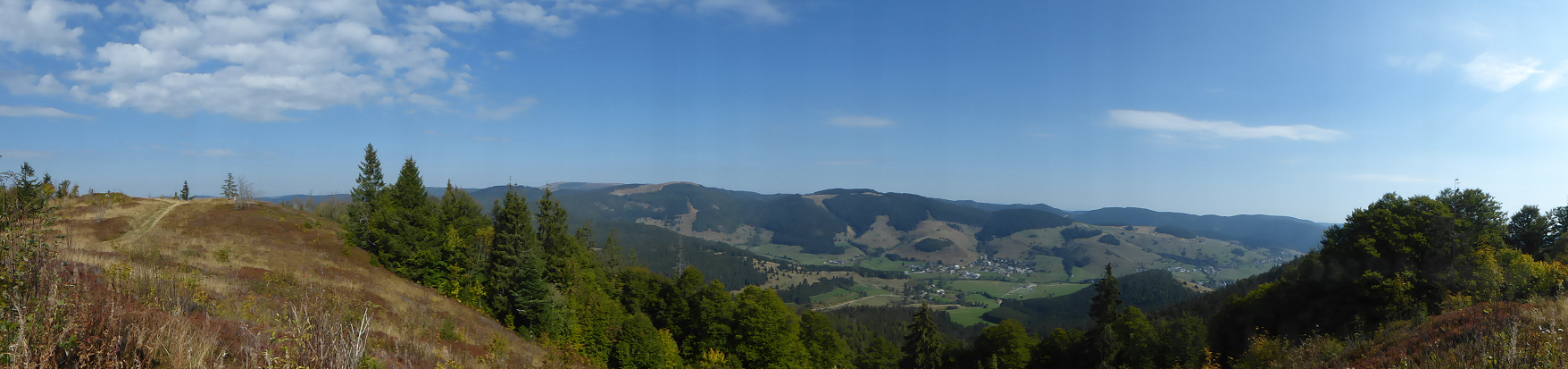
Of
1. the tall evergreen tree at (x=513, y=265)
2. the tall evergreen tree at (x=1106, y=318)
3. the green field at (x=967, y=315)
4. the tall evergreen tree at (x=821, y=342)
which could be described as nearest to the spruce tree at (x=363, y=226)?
the tall evergreen tree at (x=513, y=265)

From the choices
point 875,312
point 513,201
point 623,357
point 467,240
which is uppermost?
point 513,201

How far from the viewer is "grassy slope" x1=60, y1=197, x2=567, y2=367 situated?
29.2 feet

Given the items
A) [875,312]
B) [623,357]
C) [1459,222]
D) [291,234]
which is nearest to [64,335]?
[623,357]

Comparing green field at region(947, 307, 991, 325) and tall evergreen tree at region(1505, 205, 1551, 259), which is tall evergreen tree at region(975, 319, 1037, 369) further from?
green field at region(947, 307, 991, 325)

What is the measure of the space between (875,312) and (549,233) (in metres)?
121

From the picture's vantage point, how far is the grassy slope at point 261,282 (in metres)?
8.91

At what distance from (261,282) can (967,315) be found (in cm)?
17249

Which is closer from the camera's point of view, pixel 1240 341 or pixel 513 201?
pixel 1240 341

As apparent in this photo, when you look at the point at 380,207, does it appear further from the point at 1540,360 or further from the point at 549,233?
the point at 1540,360

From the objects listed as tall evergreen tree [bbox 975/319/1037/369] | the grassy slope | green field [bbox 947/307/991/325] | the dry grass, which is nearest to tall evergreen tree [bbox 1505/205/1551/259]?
the dry grass

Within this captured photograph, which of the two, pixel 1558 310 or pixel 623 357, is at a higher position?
pixel 1558 310

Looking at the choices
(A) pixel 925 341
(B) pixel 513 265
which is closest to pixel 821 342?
(A) pixel 925 341

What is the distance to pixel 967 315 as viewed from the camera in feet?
556

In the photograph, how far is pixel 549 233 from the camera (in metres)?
50.4
